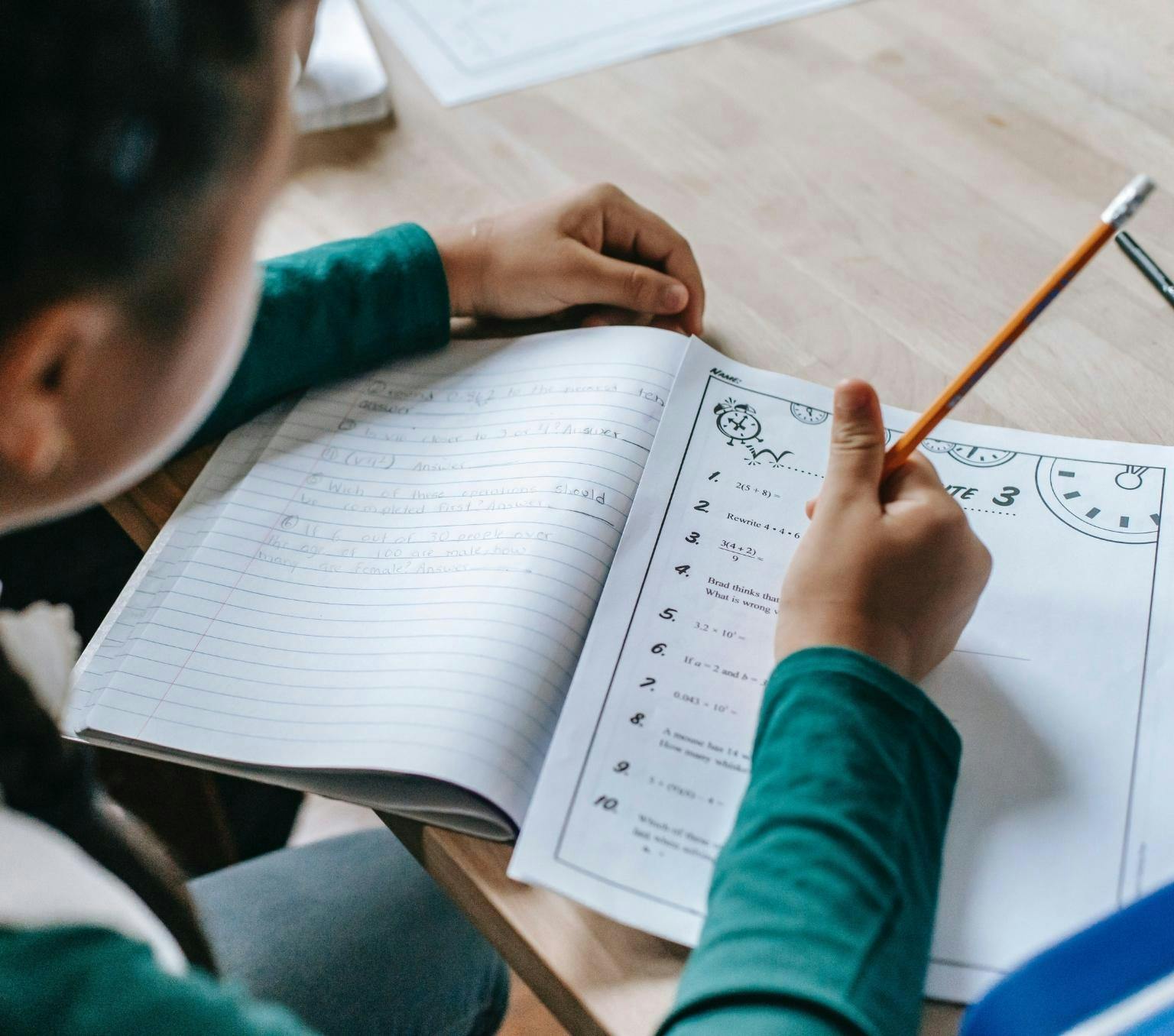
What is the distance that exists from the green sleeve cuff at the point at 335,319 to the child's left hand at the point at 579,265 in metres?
0.02

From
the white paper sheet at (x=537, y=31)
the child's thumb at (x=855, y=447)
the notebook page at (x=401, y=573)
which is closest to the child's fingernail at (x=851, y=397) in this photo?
the child's thumb at (x=855, y=447)

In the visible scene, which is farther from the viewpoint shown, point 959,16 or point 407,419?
point 959,16

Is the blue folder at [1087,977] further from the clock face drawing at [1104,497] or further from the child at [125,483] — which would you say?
the clock face drawing at [1104,497]

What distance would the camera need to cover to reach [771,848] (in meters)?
0.38

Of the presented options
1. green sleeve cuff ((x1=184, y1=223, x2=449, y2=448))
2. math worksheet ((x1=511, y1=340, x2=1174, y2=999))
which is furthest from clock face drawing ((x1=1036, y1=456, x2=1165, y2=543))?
green sleeve cuff ((x1=184, y1=223, x2=449, y2=448))

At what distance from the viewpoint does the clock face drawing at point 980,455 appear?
0.54 meters

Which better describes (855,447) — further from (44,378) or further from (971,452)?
(44,378)

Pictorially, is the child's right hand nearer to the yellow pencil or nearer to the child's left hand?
the yellow pencil

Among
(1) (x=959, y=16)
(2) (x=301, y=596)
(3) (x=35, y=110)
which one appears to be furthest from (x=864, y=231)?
(3) (x=35, y=110)

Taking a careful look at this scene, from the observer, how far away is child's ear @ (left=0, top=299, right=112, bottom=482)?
0.99 feet

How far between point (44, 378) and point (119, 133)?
0.09m

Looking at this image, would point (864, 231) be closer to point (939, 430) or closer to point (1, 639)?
point (939, 430)

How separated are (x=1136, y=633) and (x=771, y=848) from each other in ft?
0.66

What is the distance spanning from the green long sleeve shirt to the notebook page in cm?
10
